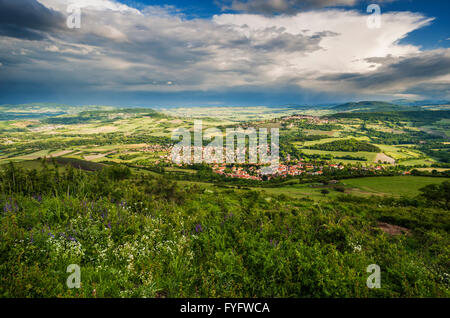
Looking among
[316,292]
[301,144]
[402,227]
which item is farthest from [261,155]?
[316,292]

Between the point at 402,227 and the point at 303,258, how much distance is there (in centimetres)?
824

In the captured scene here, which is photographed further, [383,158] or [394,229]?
[383,158]

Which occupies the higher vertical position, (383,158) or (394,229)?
(394,229)

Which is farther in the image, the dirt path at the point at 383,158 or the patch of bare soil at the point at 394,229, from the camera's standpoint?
the dirt path at the point at 383,158

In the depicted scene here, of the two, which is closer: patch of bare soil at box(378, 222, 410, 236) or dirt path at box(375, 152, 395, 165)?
patch of bare soil at box(378, 222, 410, 236)

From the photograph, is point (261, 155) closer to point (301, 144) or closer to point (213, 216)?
point (301, 144)

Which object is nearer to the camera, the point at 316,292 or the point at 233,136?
the point at 316,292

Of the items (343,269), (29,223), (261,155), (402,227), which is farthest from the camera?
(261,155)

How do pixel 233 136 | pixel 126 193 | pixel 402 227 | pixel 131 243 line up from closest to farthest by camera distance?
pixel 131 243, pixel 126 193, pixel 402 227, pixel 233 136

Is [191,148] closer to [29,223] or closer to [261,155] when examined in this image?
[261,155]

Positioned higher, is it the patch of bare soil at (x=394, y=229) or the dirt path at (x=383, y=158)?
the patch of bare soil at (x=394, y=229)

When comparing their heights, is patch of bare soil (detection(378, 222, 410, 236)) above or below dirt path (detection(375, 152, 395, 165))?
above

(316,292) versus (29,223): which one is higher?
(29,223)

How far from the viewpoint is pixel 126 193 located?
7.22 meters
